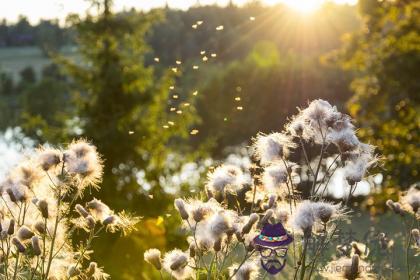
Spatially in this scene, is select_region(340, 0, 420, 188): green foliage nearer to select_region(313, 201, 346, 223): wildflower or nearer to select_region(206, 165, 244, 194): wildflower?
select_region(206, 165, 244, 194): wildflower

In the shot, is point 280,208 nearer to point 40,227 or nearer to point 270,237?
point 270,237

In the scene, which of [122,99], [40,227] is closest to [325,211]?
[40,227]

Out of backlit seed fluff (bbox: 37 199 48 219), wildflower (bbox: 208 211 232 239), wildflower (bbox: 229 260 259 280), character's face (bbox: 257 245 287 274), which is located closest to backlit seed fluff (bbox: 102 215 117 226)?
backlit seed fluff (bbox: 37 199 48 219)

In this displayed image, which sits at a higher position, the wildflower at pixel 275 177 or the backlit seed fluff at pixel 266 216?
the wildflower at pixel 275 177

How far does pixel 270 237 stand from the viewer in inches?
152

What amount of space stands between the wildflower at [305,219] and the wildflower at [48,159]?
1393 millimetres

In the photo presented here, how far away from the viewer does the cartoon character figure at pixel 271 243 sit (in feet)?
12.6

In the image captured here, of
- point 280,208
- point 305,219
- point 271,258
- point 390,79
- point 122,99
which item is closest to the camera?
point 305,219

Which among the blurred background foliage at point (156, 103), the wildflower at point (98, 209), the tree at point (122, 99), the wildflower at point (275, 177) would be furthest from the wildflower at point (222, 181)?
the tree at point (122, 99)

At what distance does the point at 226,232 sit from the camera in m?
3.58

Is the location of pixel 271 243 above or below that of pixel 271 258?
above

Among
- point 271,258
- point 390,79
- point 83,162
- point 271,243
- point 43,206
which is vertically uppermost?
point 83,162

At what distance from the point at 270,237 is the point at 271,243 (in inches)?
1.3

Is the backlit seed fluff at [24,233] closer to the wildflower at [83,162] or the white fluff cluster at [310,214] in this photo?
the wildflower at [83,162]
